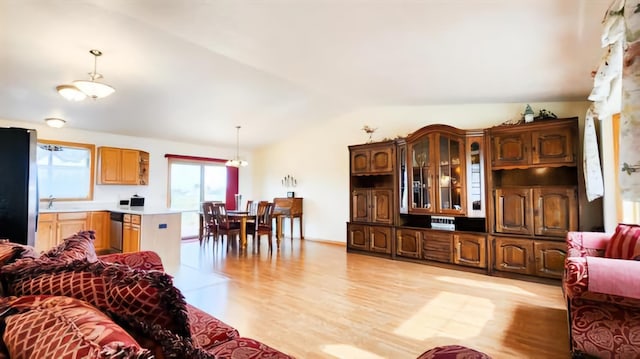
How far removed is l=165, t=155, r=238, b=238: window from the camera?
7.27 m

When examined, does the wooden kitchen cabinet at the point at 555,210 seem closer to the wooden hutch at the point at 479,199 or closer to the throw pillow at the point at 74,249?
the wooden hutch at the point at 479,199

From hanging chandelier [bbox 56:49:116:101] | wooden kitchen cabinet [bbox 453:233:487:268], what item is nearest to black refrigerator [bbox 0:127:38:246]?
hanging chandelier [bbox 56:49:116:101]

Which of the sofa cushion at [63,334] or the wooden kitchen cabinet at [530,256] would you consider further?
the wooden kitchen cabinet at [530,256]

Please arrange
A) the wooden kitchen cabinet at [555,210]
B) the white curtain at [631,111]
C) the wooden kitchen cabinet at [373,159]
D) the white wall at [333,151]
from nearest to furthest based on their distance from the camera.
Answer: the white curtain at [631,111]
the wooden kitchen cabinet at [555,210]
the white wall at [333,151]
the wooden kitchen cabinet at [373,159]

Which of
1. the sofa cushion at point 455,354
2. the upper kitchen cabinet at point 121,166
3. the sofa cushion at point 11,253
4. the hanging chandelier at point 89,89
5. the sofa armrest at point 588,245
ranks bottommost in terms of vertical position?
the sofa cushion at point 455,354

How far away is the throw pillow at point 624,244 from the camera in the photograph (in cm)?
223

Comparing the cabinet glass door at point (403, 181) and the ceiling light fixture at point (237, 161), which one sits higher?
the ceiling light fixture at point (237, 161)

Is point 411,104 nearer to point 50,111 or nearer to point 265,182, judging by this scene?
point 265,182

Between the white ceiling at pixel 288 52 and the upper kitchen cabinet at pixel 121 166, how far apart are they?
79 cm

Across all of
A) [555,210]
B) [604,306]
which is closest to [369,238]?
[555,210]

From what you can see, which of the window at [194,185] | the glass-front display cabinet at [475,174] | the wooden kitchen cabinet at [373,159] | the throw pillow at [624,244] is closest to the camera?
the throw pillow at [624,244]

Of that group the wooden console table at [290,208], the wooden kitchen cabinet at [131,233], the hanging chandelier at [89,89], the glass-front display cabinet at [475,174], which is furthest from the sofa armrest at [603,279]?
the wooden console table at [290,208]

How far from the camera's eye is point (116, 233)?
516 cm

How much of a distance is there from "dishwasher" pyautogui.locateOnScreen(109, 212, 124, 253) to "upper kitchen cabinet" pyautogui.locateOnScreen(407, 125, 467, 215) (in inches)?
183
